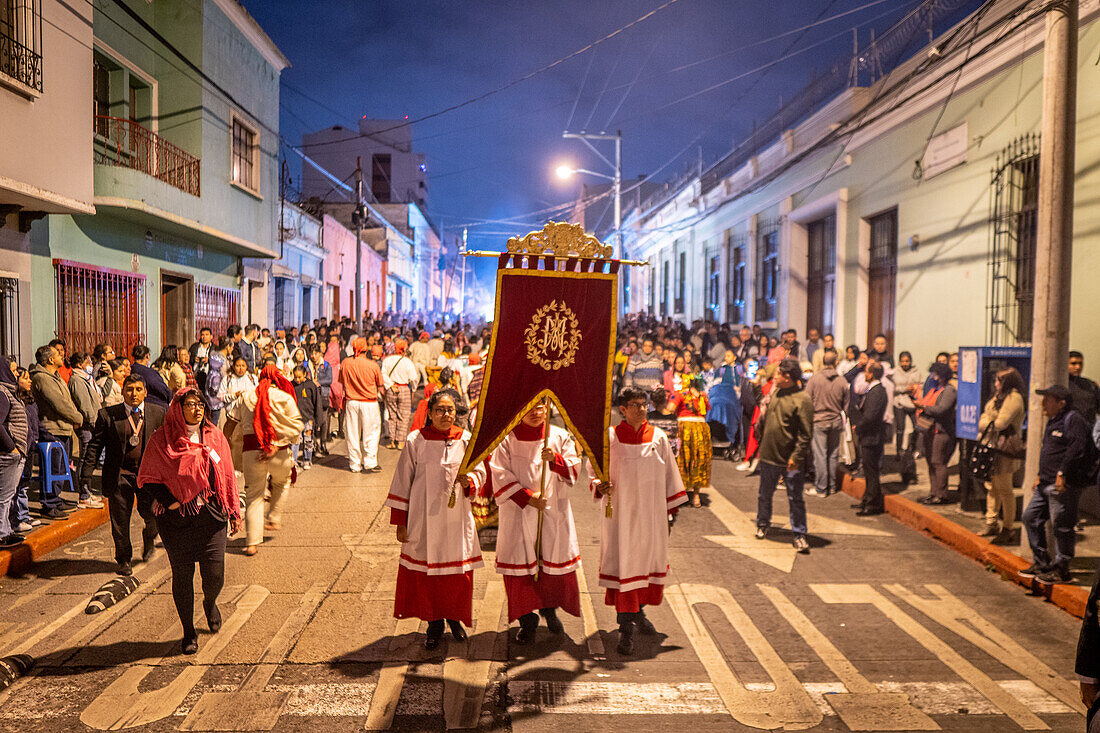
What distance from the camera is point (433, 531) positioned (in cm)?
536

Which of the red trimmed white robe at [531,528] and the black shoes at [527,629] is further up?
the red trimmed white robe at [531,528]

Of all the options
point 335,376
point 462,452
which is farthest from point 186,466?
A: point 335,376

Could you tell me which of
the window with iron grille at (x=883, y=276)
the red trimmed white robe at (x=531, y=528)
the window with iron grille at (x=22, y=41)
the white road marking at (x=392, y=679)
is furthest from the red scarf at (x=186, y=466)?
the window with iron grille at (x=883, y=276)

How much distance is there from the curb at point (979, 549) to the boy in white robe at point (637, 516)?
10.7 feet

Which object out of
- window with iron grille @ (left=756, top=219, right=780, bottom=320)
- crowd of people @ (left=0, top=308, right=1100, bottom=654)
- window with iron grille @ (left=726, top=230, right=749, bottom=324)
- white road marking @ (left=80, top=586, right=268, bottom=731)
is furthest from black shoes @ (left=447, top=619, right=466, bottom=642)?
window with iron grille @ (left=726, top=230, right=749, bottom=324)

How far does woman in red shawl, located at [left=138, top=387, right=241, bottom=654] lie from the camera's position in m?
5.23

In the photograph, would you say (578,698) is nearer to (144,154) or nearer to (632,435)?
(632,435)

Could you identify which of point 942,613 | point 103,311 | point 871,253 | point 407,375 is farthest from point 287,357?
point 871,253

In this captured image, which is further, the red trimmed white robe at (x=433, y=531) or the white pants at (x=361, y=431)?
the white pants at (x=361, y=431)

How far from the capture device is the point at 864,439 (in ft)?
31.5

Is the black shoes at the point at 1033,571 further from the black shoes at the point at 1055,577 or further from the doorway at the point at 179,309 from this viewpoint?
the doorway at the point at 179,309

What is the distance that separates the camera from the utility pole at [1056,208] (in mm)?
7137

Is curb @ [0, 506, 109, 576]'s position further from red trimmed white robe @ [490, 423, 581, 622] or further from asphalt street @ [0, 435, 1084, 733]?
red trimmed white robe @ [490, 423, 581, 622]

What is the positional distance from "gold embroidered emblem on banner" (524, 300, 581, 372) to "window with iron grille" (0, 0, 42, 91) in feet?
27.2
